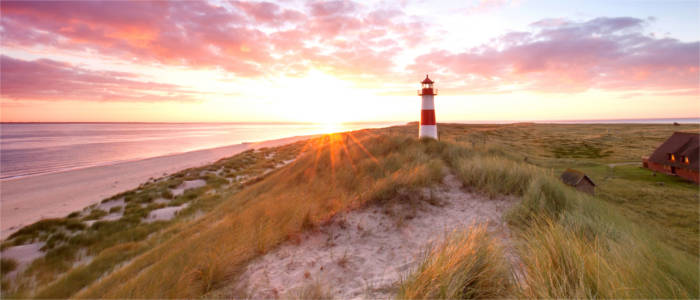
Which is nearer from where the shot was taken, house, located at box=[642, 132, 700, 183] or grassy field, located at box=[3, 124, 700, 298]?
grassy field, located at box=[3, 124, 700, 298]

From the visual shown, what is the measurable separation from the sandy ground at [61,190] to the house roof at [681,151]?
44.6 metres

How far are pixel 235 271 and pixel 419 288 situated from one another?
2492 millimetres

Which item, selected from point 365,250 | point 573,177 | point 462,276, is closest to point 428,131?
point 573,177

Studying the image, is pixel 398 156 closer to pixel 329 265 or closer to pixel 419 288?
pixel 329 265

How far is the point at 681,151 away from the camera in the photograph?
23.3 metres

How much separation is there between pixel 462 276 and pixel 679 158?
3545cm

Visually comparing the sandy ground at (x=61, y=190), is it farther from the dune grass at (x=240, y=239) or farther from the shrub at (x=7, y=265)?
the dune grass at (x=240, y=239)

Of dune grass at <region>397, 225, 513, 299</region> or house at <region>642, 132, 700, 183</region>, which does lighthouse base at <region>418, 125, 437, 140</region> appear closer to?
dune grass at <region>397, 225, 513, 299</region>

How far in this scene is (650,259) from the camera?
261 centimetres

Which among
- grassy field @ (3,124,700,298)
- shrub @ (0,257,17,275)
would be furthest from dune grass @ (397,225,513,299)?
shrub @ (0,257,17,275)

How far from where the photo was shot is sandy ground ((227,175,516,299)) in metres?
3.07

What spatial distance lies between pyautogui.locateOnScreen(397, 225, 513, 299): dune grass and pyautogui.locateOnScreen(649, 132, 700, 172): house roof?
32.8 m

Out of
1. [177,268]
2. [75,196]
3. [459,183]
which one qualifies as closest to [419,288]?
[177,268]

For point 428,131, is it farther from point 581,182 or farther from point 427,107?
point 581,182
